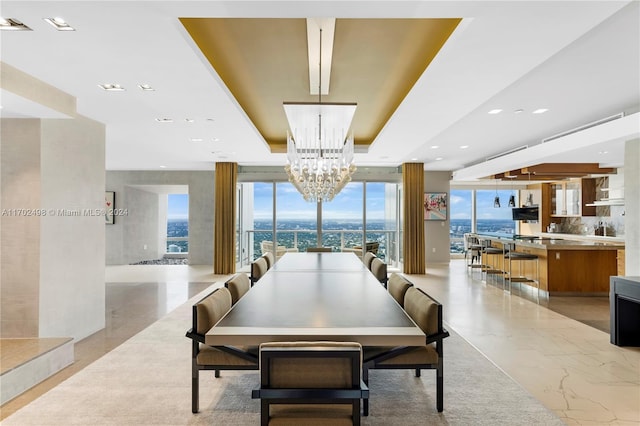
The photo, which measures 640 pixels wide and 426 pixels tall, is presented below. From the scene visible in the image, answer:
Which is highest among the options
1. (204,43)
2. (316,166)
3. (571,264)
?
(204,43)

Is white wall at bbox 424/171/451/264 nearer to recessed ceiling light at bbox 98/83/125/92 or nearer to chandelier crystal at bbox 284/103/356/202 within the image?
chandelier crystal at bbox 284/103/356/202

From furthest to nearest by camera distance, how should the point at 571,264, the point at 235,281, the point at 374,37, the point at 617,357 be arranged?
the point at 571,264
the point at 617,357
the point at 235,281
the point at 374,37

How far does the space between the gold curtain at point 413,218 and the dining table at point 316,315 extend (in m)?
5.31

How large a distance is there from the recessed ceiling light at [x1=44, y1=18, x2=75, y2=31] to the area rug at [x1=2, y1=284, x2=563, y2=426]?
2.51 m

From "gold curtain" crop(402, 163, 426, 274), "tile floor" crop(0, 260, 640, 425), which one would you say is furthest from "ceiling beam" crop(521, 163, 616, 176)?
"tile floor" crop(0, 260, 640, 425)

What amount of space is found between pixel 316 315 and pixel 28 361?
8.26 feet

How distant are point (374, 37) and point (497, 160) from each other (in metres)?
4.88

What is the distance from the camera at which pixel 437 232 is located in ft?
32.8

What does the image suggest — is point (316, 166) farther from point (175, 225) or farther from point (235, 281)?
point (175, 225)

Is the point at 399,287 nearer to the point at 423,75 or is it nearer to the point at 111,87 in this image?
the point at 423,75

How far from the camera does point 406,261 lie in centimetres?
877

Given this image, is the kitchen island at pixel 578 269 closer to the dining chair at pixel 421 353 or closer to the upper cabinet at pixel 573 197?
the upper cabinet at pixel 573 197

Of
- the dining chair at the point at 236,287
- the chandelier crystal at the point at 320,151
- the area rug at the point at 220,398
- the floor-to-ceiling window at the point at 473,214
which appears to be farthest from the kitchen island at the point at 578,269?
the floor-to-ceiling window at the point at 473,214

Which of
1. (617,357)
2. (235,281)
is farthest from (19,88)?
(617,357)
